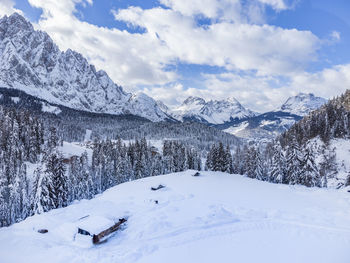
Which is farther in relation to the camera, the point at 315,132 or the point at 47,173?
the point at 315,132

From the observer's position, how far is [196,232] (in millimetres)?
16828

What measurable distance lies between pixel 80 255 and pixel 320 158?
99.6 metres

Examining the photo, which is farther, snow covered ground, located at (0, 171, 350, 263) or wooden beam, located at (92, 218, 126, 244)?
wooden beam, located at (92, 218, 126, 244)

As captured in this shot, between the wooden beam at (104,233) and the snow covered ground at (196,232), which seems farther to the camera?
the wooden beam at (104,233)

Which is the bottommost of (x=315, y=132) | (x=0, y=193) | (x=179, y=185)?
(x=0, y=193)

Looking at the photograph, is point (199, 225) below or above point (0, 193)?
above

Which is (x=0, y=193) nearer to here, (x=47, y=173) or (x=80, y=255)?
(x=47, y=173)

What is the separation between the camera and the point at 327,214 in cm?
2009

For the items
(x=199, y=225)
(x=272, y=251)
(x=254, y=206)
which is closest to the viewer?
(x=272, y=251)

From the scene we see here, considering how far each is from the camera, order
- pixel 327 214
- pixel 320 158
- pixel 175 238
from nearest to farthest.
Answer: pixel 175 238
pixel 327 214
pixel 320 158

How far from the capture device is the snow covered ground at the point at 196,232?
13578 mm

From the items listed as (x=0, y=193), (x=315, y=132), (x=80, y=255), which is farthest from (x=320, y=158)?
(x=0, y=193)

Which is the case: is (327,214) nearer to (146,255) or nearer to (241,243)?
(241,243)

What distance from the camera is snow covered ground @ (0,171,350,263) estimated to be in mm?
13578
